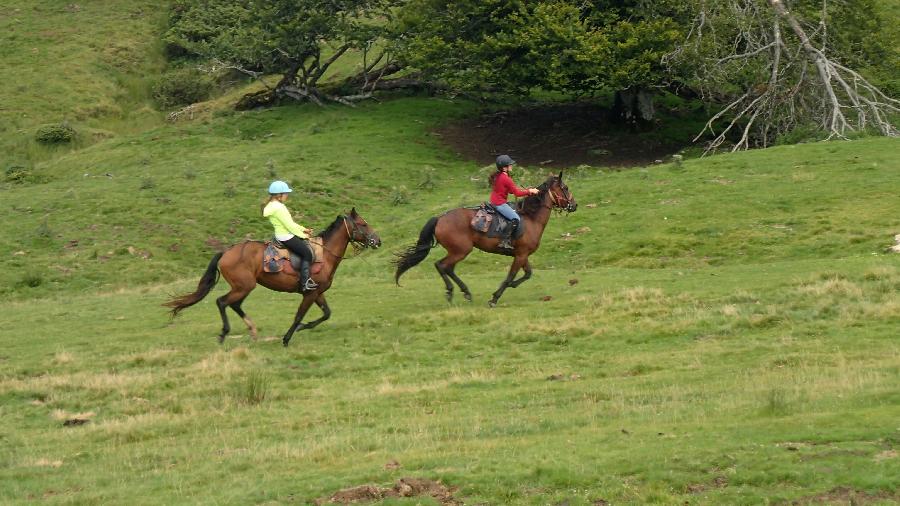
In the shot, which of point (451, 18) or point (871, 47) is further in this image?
point (451, 18)

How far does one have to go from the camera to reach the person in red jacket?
855 inches

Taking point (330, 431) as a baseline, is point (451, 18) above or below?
above

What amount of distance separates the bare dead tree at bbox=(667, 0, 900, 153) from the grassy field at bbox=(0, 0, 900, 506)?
14.5 feet

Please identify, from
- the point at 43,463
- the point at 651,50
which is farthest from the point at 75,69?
the point at 43,463

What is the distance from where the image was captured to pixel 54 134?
5209 centimetres

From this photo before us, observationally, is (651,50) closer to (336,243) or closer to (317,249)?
(336,243)

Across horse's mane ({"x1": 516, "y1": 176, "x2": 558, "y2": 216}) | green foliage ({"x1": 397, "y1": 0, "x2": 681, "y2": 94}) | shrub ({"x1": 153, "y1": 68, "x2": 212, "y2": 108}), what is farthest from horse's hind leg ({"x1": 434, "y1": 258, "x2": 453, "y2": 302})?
Answer: shrub ({"x1": 153, "y1": 68, "x2": 212, "y2": 108})

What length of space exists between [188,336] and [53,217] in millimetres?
15996

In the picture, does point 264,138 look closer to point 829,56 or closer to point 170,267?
point 170,267

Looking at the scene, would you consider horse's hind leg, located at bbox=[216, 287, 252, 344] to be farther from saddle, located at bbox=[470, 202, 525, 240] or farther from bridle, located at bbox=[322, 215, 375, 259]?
saddle, located at bbox=[470, 202, 525, 240]

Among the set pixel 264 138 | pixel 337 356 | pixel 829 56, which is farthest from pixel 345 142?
pixel 337 356

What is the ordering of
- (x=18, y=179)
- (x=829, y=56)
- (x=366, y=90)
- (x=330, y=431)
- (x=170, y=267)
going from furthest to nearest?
(x=366, y=90)
(x=18, y=179)
(x=829, y=56)
(x=170, y=267)
(x=330, y=431)

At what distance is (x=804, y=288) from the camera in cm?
2050

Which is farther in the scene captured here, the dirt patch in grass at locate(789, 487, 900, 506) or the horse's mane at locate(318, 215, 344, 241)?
the horse's mane at locate(318, 215, 344, 241)
